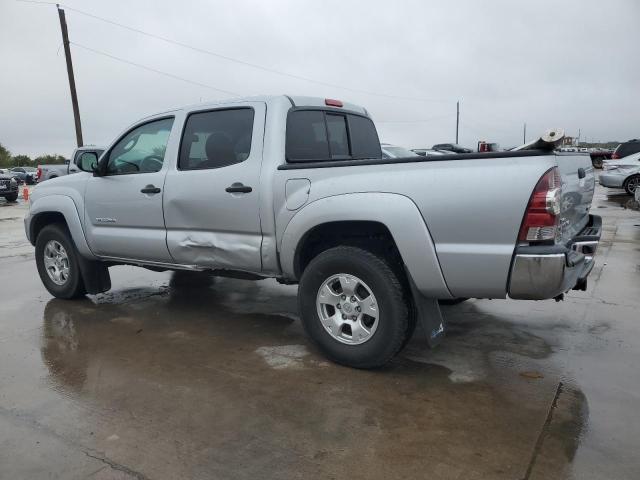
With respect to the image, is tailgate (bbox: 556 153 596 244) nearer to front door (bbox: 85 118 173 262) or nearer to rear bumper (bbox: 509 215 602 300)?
rear bumper (bbox: 509 215 602 300)

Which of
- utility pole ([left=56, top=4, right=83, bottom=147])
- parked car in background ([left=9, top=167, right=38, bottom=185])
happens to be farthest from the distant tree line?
utility pole ([left=56, top=4, right=83, bottom=147])

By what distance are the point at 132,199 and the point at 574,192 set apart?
3.75 meters

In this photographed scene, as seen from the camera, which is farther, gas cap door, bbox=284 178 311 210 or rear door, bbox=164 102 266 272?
rear door, bbox=164 102 266 272

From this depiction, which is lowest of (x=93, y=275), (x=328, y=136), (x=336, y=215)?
(x=93, y=275)

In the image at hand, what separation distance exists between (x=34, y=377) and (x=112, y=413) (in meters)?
1.00

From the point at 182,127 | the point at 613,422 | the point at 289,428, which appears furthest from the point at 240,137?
the point at 613,422

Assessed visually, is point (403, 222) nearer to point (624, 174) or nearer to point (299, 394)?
point (299, 394)

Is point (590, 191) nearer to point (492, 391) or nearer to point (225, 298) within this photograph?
point (492, 391)

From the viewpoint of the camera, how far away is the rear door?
422cm

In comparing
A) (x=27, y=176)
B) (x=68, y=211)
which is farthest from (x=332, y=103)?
(x=27, y=176)

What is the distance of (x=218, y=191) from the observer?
4.34 m

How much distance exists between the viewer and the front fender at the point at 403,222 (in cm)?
339

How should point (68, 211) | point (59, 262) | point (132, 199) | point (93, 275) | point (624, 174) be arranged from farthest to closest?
1. point (624, 174)
2. point (59, 262)
3. point (93, 275)
4. point (68, 211)
5. point (132, 199)

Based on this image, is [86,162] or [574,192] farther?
[86,162]
